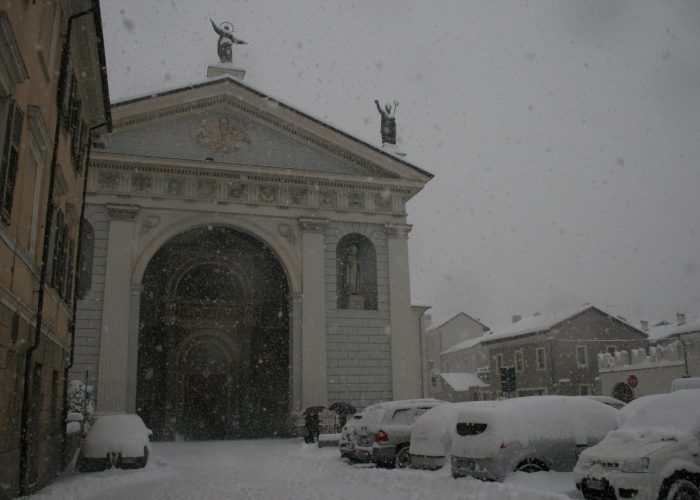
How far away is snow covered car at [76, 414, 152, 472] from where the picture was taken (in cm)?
1477

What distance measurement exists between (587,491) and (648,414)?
1563 millimetres

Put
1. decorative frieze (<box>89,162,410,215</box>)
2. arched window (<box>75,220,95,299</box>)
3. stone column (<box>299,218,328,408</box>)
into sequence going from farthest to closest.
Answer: stone column (<box>299,218,328,408</box>)
decorative frieze (<box>89,162,410,215</box>)
arched window (<box>75,220,95,299</box>)

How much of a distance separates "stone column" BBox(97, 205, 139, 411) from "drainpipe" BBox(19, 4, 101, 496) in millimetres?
12561

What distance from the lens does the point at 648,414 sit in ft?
31.1

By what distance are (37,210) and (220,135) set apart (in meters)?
16.0

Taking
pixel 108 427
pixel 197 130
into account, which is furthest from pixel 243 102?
pixel 108 427

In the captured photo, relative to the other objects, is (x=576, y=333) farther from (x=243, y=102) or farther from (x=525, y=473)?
(x=525, y=473)

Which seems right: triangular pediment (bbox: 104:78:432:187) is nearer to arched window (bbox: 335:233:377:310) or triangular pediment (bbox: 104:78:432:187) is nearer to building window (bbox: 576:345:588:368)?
arched window (bbox: 335:233:377:310)

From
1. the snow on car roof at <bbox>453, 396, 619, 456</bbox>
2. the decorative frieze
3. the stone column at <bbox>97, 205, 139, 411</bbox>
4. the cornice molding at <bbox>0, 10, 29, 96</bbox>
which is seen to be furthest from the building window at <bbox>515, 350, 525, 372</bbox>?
the cornice molding at <bbox>0, 10, 29, 96</bbox>

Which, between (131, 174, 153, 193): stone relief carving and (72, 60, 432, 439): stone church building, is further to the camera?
(131, 174, 153, 193): stone relief carving

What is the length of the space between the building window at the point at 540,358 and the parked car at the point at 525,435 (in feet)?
134

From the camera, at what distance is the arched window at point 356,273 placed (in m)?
27.1

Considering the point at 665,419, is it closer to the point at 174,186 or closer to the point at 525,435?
the point at 525,435

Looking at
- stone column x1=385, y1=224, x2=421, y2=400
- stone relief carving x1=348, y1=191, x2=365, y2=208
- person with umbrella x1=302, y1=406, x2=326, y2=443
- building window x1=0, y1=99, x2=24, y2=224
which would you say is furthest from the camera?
stone relief carving x1=348, y1=191, x2=365, y2=208
